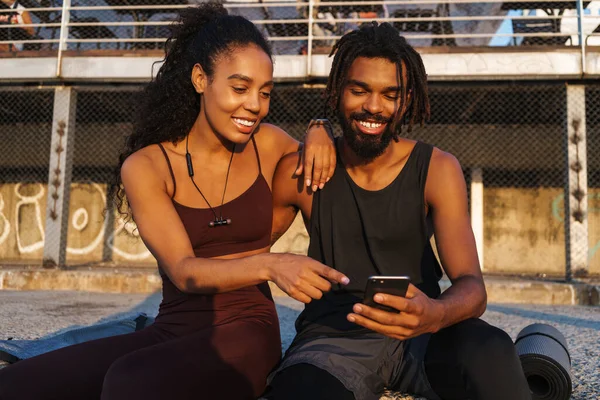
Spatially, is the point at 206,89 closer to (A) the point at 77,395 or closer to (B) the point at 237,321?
(B) the point at 237,321

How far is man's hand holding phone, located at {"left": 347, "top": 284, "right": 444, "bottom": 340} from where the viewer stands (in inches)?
57.6

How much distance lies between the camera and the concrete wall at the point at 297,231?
35.7ft

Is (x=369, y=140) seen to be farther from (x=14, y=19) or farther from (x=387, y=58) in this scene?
(x=14, y=19)

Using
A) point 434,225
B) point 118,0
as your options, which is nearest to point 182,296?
point 434,225

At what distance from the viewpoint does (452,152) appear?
33.9 ft

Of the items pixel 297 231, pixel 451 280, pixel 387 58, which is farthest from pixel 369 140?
pixel 297 231

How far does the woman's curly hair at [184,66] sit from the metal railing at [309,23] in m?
5.94

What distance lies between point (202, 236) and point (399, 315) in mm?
808

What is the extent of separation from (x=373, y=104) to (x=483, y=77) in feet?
21.8

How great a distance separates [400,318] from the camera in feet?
4.88

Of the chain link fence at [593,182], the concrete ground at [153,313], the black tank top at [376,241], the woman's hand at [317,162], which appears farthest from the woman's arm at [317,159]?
the chain link fence at [593,182]

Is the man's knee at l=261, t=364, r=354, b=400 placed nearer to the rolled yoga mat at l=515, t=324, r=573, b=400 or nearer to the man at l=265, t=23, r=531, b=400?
the man at l=265, t=23, r=531, b=400

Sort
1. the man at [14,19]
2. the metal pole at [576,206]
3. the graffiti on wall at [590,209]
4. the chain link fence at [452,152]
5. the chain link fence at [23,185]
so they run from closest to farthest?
the metal pole at [576,206], the man at [14,19], the chain link fence at [452,152], the graffiti on wall at [590,209], the chain link fence at [23,185]

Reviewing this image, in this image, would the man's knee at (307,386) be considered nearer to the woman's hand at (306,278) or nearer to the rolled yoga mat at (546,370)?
the woman's hand at (306,278)
